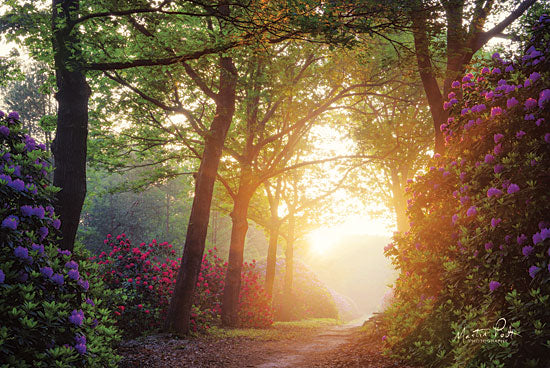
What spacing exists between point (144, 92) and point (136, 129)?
2.60m

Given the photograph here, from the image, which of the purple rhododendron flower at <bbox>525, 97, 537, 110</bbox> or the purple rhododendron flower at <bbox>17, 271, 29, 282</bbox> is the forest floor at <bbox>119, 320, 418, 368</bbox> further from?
the purple rhododendron flower at <bbox>525, 97, 537, 110</bbox>

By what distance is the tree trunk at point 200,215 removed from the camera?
8.72 m

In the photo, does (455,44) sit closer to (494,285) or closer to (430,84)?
(430,84)

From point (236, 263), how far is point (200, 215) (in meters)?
3.72

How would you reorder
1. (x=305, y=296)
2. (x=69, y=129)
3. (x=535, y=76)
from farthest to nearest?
(x=305, y=296), (x=69, y=129), (x=535, y=76)

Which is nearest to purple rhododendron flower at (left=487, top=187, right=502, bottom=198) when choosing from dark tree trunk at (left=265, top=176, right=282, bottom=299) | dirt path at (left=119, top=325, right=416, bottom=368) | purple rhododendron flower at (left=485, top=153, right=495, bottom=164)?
purple rhododendron flower at (left=485, top=153, right=495, bottom=164)

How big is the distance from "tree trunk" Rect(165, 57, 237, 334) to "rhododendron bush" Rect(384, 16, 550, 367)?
4.81 m

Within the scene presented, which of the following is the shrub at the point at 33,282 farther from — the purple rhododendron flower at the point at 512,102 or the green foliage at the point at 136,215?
the green foliage at the point at 136,215

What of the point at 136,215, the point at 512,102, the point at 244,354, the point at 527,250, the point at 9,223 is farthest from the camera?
the point at 136,215

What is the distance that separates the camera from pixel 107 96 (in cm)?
1108

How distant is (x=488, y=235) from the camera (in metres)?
4.32

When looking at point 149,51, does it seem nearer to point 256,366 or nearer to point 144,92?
point 144,92

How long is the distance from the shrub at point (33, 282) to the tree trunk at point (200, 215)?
191 inches

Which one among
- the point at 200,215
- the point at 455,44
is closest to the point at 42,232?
the point at 200,215
